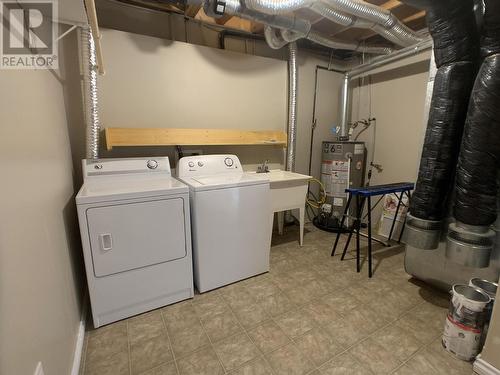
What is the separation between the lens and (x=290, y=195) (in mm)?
2678

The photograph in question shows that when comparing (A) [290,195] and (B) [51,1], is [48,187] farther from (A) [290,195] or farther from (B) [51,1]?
(A) [290,195]

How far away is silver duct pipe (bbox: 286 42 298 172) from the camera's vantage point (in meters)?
2.93

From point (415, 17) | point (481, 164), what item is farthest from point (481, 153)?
point (415, 17)

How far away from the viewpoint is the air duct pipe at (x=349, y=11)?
1.85 metres

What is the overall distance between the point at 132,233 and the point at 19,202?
845 millimetres

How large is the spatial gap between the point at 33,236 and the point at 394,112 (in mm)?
3627

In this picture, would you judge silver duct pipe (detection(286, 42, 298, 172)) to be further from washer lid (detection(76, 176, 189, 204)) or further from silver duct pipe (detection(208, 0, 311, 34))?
washer lid (detection(76, 176, 189, 204))

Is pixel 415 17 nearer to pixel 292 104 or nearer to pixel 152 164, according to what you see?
pixel 292 104

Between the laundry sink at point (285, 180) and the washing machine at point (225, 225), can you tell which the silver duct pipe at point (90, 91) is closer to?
the washing machine at point (225, 225)

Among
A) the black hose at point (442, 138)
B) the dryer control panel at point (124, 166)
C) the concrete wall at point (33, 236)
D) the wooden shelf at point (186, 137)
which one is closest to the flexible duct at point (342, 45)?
the wooden shelf at point (186, 137)

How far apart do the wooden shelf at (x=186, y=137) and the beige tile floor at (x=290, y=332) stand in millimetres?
1396

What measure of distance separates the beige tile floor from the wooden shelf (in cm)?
140

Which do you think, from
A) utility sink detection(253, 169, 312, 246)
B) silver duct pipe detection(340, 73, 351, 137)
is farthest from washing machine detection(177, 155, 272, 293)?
silver duct pipe detection(340, 73, 351, 137)

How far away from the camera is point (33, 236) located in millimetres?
948
